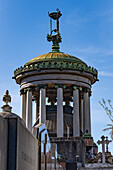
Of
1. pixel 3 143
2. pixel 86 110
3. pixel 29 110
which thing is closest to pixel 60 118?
pixel 29 110

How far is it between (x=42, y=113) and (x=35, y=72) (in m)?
7.18

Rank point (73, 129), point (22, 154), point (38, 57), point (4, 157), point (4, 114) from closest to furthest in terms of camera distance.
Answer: point (4, 157), point (4, 114), point (22, 154), point (73, 129), point (38, 57)

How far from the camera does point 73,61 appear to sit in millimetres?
73438

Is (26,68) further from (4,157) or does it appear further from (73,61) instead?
(4,157)

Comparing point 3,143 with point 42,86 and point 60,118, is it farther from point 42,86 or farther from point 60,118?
point 42,86

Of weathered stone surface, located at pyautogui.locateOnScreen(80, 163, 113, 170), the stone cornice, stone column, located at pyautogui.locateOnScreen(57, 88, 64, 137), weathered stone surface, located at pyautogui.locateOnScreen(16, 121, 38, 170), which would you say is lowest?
weathered stone surface, located at pyautogui.locateOnScreen(80, 163, 113, 170)

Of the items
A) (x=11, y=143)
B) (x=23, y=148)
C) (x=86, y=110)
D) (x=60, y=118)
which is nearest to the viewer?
(x=11, y=143)

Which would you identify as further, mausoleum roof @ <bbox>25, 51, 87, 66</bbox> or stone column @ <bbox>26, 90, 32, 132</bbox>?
mausoleum roof @ <bbox>25, 51, 87, 66</bbox>

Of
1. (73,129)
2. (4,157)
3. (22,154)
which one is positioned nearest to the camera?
(4,157)

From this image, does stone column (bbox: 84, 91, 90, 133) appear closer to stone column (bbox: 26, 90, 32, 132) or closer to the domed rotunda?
the domed rotunda

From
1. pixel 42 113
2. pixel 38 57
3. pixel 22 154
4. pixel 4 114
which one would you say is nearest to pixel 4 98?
pixel 4 114

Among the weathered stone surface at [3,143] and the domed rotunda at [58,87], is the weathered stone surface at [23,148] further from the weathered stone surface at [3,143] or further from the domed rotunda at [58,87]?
the domed rotunda at [58,87]

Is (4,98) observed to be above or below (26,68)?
below

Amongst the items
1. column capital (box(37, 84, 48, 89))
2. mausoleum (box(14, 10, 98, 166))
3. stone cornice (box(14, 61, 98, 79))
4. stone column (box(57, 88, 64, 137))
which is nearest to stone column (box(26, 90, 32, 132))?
mausoleum (box(14, 10, 98, 166))
